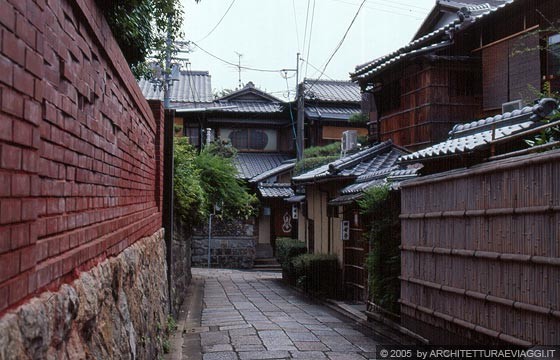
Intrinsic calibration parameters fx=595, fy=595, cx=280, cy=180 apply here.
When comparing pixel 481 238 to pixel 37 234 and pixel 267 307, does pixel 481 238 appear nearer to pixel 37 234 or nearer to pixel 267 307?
pixel 37 234

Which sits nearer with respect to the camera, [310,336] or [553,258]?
[553,258]

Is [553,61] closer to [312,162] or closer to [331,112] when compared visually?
[312,162]

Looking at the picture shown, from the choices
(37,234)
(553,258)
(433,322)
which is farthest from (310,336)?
(37,234)

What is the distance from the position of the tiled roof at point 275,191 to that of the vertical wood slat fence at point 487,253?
2126 cm

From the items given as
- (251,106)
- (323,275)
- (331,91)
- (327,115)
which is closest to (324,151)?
(327,115)

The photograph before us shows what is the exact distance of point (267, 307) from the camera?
53.8 ft

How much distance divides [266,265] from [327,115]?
9.34 m

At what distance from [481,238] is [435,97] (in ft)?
34.5

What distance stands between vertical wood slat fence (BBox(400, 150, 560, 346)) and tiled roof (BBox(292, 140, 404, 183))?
8199 millimetres

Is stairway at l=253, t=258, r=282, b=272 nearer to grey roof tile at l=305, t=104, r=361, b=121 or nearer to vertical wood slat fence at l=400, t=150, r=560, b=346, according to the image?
grey roof tile at l=305, t=104, r=361, b=121

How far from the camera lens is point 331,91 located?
38125 millimetres

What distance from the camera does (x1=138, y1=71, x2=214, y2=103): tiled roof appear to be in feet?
126

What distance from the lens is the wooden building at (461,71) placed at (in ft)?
46.9

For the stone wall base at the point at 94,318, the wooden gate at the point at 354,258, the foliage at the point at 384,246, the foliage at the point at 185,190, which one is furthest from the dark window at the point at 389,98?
the stone wall base at the point at 94,318
